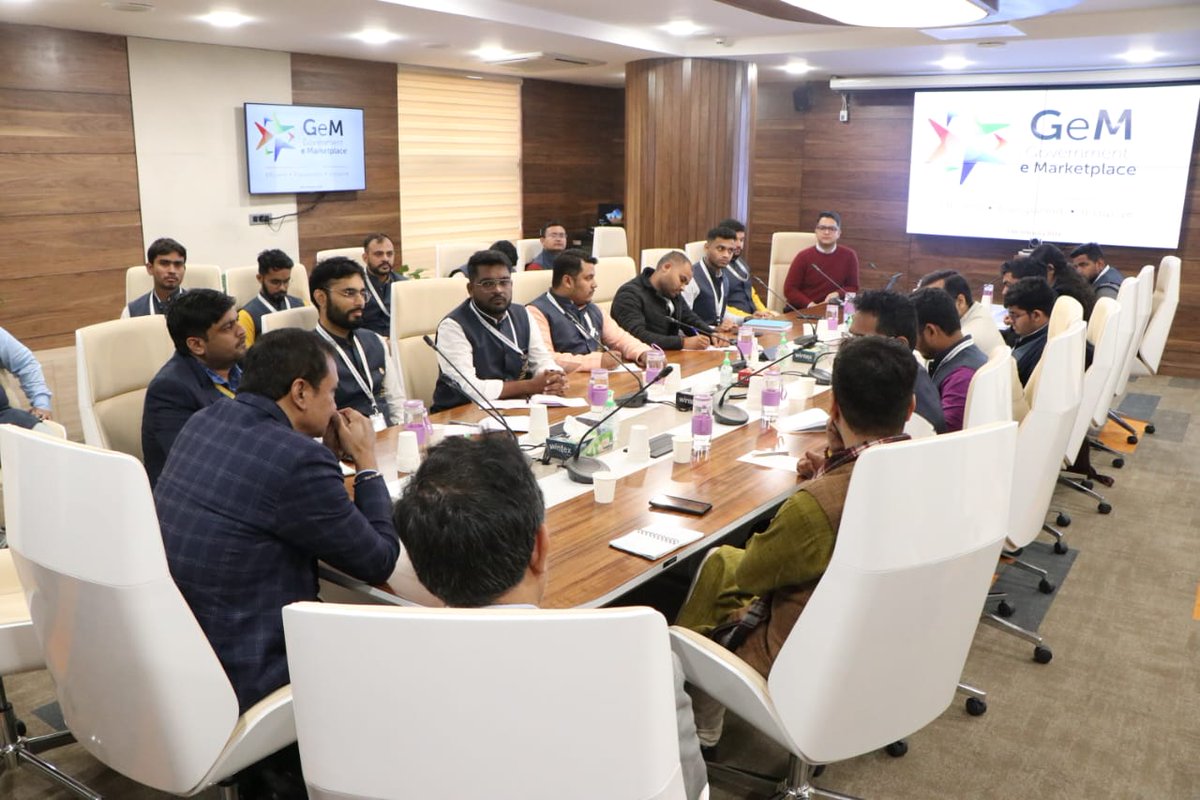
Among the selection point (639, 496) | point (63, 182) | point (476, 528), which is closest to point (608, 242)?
point (63, 182)

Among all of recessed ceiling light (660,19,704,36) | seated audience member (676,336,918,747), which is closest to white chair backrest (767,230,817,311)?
recessed ceiling light (660,19,704,36)

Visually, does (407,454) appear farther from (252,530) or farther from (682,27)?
(682,27)

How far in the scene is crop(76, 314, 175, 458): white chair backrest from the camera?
10.2ft

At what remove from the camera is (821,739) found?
1990 millimetres

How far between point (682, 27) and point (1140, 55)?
3.56m

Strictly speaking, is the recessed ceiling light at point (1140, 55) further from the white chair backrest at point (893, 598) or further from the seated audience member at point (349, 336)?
the white chair backrest at point (893, 598)

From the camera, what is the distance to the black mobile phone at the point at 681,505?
2654 mm

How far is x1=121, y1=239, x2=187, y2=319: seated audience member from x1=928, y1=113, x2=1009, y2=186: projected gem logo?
22.7 ft

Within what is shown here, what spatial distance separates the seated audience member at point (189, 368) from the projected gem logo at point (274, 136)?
4.65 meters

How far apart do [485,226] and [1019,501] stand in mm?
7376

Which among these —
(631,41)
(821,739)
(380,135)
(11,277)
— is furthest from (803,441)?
(380,135)

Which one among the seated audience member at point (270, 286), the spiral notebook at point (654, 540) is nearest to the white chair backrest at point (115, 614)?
the spiral notebook at point (654, 540)

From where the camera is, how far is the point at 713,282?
625 centimetres

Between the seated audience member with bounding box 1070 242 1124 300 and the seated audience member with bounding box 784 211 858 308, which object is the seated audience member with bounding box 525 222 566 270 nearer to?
the seated audience member with bounding box 784 211 858 308
